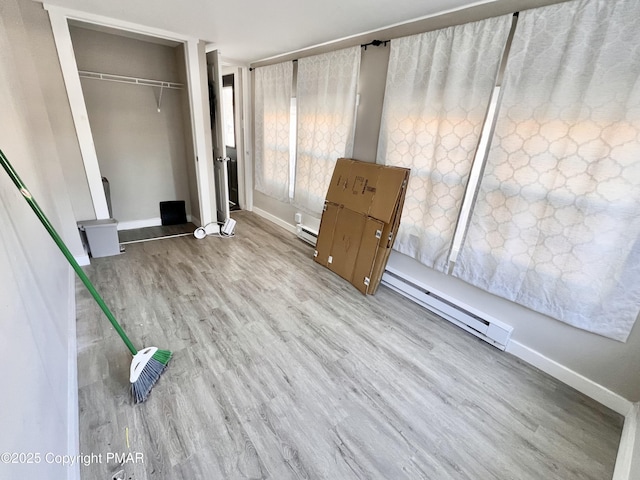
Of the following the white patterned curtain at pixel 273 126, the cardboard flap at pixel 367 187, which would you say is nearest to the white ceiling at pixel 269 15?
the white patterned curtain at pixel 273 126

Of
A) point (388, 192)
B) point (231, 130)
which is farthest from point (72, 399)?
point (231, 130)

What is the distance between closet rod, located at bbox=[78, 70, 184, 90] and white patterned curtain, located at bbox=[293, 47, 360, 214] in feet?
5.25

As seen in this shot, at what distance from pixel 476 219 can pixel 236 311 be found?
197 cm

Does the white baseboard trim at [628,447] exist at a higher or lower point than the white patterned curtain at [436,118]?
lower

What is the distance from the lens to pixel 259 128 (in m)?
4.15

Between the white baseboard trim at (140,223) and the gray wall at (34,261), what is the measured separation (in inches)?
42.0

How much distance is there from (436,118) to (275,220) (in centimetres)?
281

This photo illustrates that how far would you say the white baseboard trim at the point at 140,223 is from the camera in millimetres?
3868

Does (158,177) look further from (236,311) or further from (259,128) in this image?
(236,311)

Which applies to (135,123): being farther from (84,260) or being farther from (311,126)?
(311,126)

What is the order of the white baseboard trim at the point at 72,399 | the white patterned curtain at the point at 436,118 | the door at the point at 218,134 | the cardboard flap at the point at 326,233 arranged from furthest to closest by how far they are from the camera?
the door at the point at 218,134 → the cardboard flap at the point at 326,233 → the white patterned curtain at the point at 436,118 → the white baseboard trim at the point at 72,399

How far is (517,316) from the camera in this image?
2.00 meters

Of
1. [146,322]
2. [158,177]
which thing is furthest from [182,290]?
[158,177]

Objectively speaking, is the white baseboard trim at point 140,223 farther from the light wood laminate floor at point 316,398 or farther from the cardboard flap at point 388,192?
the cardboard flap at point 388,192
